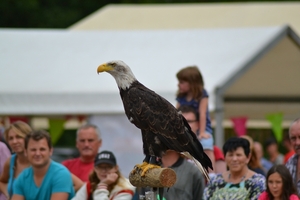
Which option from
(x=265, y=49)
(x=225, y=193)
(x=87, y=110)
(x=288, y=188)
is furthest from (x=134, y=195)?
(x=265, y=49)

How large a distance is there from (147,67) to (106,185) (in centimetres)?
521

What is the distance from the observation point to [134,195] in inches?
278

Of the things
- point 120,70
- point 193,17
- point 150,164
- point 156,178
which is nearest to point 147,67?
point 193,17

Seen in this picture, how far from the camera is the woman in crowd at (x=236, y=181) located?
6512 mm

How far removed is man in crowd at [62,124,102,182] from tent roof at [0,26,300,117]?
2.55 m

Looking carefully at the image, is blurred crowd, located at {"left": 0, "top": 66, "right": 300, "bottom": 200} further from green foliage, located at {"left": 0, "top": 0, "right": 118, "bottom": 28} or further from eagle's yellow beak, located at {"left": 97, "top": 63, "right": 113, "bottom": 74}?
green foliage, located at {"left": 0, "top": 0, "right": 118, "bottom": 28}

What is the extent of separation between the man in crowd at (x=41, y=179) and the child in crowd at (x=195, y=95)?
1.50 metres

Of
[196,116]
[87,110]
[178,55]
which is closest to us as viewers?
[196,116]

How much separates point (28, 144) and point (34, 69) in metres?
5.01

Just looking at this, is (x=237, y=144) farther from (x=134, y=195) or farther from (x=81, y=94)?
(x=81, y=94)

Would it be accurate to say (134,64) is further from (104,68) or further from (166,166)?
(104,68)

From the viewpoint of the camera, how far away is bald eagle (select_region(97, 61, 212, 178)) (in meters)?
5.90

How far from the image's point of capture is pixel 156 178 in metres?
5.45

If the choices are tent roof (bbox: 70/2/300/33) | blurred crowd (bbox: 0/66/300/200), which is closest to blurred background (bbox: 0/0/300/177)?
tent roof (bbox: 70/2/300/33)
